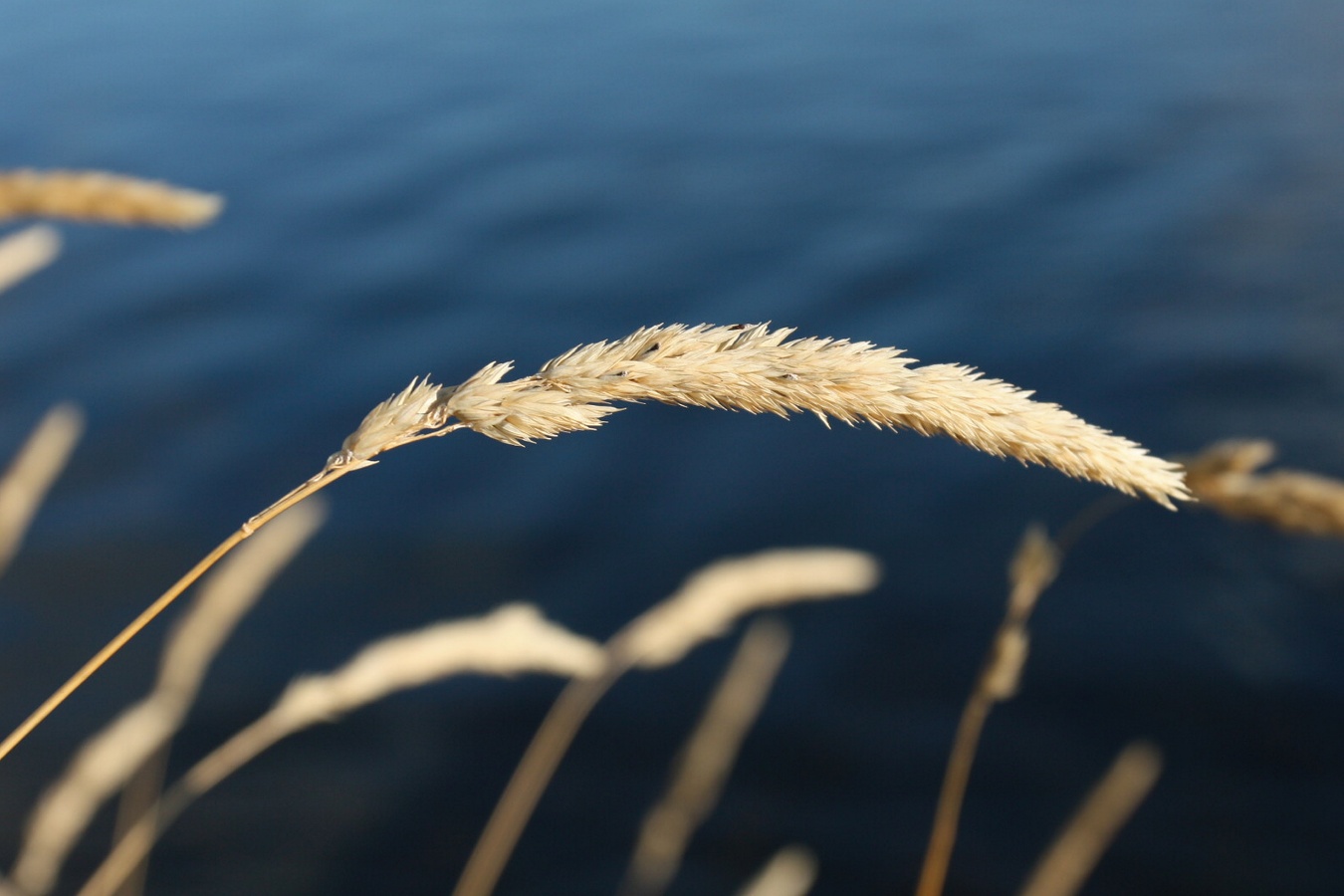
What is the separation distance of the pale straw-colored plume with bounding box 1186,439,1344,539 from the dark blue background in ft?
3.78

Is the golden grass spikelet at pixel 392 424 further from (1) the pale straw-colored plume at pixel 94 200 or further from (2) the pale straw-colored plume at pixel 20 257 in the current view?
(2) the pale straw-colored plume at pixel 20 257

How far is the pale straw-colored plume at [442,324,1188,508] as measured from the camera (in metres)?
1.02

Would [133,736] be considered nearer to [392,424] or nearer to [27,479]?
[27,479]

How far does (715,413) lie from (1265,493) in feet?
8.23

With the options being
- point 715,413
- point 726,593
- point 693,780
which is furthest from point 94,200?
point 715,413

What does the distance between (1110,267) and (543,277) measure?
216 cm

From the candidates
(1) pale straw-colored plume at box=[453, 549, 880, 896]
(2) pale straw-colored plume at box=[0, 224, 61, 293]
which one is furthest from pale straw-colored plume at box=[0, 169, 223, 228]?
(1) pale straw-colored plume at box=[453, 549, 880, 896]

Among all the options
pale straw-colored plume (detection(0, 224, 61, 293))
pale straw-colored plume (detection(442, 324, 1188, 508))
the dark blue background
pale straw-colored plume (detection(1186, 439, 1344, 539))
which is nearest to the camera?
pale straw-colored plume (detection(442, 324, 1188, 508))

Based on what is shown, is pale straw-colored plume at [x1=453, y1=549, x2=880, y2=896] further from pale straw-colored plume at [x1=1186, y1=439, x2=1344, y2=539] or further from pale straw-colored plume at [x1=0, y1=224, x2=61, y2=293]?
pale straw-colored plume at [x1=0, y1=224, x2=61, y2=293]

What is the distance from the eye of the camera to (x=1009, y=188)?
493 centimetres

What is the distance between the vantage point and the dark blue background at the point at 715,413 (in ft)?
8.38

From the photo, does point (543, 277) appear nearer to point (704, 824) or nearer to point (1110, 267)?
point (1110, 267)

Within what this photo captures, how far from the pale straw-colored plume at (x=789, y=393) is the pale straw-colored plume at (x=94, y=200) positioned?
1.14 feet

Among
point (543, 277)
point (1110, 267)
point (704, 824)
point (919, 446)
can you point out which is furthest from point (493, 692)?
point (1110, 267)
